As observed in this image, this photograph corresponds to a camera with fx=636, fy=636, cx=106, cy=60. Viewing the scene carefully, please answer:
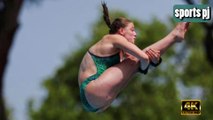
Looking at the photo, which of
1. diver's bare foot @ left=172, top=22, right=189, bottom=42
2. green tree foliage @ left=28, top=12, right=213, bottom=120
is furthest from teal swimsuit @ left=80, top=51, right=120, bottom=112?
green tree foliage @ left=28, top=12, right=213, bottom=120

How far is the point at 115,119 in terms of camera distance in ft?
97.8

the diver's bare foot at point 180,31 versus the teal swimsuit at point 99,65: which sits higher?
the diver's bare foot at point 180,31

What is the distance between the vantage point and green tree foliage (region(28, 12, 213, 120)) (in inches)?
1071

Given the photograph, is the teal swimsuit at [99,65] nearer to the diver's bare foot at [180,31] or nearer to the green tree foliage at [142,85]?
the diver's bare foot at [180,31]

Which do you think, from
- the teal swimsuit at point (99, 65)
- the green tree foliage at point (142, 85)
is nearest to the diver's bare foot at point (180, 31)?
the teal swimsuit at point (99, 65)

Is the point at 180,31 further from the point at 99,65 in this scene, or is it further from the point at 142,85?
the point at 142,85

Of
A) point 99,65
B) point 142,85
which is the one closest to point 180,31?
point 99,65

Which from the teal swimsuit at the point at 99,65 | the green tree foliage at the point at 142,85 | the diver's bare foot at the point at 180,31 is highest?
the diver's bare foot at the point at 180,31

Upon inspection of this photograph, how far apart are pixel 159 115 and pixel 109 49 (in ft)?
73.4

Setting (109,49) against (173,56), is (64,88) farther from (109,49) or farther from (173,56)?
(109,49)

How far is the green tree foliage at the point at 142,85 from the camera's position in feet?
89.2

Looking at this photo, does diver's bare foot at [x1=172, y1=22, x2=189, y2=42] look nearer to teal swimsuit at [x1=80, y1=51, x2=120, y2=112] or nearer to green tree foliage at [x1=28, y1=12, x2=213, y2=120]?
teal swimsuit at [x1=80, y1=51, x2=120, y2=112]

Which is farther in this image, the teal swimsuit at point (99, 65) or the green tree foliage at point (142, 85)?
the green tree foliage at point (142, 85)

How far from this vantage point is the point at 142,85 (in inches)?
1168
